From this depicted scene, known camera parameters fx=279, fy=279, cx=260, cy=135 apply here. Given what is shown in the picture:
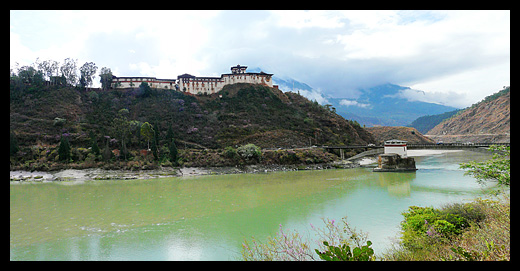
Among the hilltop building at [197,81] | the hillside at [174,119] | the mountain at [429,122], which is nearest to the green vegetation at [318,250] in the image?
the hillside at [174,119]

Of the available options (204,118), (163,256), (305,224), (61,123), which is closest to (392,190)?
(305,224)

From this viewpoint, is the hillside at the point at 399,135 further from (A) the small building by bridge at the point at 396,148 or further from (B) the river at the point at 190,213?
(B) the river at the point at 190,213

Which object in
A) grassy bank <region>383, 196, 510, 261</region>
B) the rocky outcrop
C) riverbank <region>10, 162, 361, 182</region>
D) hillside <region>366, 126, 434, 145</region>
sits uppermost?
hillside <region>366, 126, 434, 145</region>

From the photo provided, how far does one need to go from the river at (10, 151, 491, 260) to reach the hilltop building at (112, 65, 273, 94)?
39.8 meters

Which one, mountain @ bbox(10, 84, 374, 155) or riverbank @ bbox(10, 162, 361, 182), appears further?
mountain @ bbox(10, 84, 374, 155)

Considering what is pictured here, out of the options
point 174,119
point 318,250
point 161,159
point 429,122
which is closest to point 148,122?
point 174,119

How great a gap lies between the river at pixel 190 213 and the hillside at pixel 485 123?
59598 mm

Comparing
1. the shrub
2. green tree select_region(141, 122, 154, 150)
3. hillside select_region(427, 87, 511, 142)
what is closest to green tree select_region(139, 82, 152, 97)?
green tree select_region(141, 122, 154, 150)

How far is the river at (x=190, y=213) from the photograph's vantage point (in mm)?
11133

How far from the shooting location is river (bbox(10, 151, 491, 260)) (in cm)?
1113

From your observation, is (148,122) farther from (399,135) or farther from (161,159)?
(399,135)

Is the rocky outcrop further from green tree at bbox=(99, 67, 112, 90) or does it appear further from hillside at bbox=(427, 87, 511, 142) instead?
green tree at bbox=(99, 67, 112, 90)

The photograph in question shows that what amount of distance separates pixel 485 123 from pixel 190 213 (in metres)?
97.6
